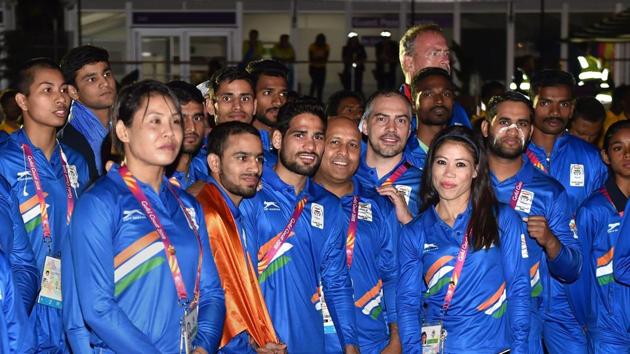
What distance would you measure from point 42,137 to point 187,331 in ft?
5.91

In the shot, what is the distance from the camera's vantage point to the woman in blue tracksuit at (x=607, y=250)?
768cm

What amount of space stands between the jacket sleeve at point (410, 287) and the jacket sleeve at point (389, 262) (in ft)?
0.88

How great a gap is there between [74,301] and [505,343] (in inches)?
92.4

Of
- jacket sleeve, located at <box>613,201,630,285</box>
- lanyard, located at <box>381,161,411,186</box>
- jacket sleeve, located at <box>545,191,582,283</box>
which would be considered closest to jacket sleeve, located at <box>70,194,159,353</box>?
lanyard, located at <box>381,161,411,186</box>

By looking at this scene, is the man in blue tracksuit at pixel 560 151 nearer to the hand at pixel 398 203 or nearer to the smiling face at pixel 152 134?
the hand at pixel 398 203

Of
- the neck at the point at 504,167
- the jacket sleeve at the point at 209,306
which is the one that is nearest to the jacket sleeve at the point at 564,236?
the neck at the point at 504,167

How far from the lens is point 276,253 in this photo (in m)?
6.05

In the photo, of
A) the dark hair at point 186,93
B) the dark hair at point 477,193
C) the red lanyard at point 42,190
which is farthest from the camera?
the dark hair at point 186,93

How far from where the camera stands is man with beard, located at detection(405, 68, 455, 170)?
7.62 m

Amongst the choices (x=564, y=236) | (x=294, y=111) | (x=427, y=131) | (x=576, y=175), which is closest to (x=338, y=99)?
(x=427, y=131)

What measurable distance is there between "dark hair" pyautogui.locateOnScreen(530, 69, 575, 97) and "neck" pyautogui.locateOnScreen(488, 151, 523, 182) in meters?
1.12

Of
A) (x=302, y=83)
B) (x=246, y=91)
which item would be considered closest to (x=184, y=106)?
(x=246, y=91)

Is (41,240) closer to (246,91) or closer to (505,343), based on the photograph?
(246,91)

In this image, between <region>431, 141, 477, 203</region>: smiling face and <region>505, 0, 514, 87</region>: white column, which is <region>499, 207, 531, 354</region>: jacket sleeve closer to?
<region>431, 141, 477, 203</region>: smiling face
